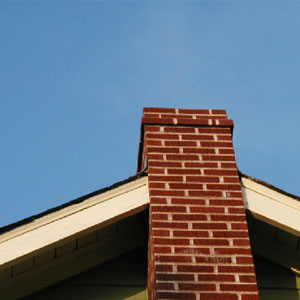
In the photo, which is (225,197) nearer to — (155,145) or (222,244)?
(222,244)

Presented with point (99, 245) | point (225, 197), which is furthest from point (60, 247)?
point (225, 197)

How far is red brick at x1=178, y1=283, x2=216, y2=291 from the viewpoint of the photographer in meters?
5.22

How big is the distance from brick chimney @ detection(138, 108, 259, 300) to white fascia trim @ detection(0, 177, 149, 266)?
0.19 m

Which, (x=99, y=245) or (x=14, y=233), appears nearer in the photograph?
(x=14, y=233)

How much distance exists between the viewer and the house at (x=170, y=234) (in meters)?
5.39

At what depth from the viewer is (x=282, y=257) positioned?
6.37 m

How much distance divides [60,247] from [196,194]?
1297 millimetres

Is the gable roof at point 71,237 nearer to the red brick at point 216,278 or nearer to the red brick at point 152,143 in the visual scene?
the red brick at point 152,143

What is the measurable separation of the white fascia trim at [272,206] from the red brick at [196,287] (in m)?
0.96

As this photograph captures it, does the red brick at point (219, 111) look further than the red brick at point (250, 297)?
Yes

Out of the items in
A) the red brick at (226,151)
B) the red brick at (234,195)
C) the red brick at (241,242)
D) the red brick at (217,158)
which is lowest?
the red brick at (241,242)

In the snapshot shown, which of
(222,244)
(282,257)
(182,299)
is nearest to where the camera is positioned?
(182,299)

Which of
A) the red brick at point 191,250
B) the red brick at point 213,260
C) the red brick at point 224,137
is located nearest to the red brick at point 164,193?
the red brick at point 191,250

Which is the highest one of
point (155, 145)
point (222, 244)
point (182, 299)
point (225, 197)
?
point (155, 145)
